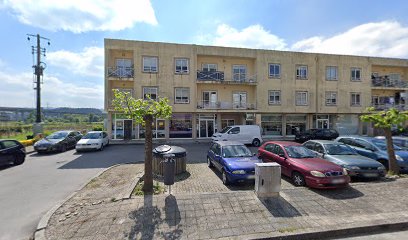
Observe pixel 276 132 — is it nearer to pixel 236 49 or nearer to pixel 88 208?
pixel 236 49

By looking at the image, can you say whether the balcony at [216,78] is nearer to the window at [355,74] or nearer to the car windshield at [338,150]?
the window at [355,74]

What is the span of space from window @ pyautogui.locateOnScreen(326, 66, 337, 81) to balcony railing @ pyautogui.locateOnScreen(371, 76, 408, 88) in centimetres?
555

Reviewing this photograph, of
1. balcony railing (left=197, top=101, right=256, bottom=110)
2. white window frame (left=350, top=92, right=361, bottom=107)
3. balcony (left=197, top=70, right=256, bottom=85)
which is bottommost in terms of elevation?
balcony railing (left=197, top=101, right=256, bottom=110)

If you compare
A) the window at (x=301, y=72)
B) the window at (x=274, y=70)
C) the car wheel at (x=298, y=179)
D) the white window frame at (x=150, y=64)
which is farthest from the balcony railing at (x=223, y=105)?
the car wheel at (x=298, y=179)

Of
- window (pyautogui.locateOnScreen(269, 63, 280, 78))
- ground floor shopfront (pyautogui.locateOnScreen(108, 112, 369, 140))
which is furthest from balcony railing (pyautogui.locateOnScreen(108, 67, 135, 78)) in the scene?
window (pyautogui.locateOnScreen(269, 63, 280, 78))

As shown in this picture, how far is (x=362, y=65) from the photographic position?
24734 millimetres

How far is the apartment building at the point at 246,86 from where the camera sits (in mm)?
20359

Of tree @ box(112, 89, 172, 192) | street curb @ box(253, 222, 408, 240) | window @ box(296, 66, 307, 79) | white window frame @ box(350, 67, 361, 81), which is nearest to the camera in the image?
street curb @ box(253, 222, 408, 240)

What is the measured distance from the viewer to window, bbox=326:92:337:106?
79.0 feet

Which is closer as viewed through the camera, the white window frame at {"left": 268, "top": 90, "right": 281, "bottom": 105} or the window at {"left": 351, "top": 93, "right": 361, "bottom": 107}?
the white window frame at {"left": 268, "top": 90, "right": 281, "bottom": 105}

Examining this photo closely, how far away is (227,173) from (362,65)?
26.9 m

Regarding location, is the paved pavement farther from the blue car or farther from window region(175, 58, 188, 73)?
window region(175, 58, 188, 73)

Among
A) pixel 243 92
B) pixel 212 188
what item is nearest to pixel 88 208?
pixel 212 188

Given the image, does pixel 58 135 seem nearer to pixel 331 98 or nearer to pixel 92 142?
pixel 92 142
